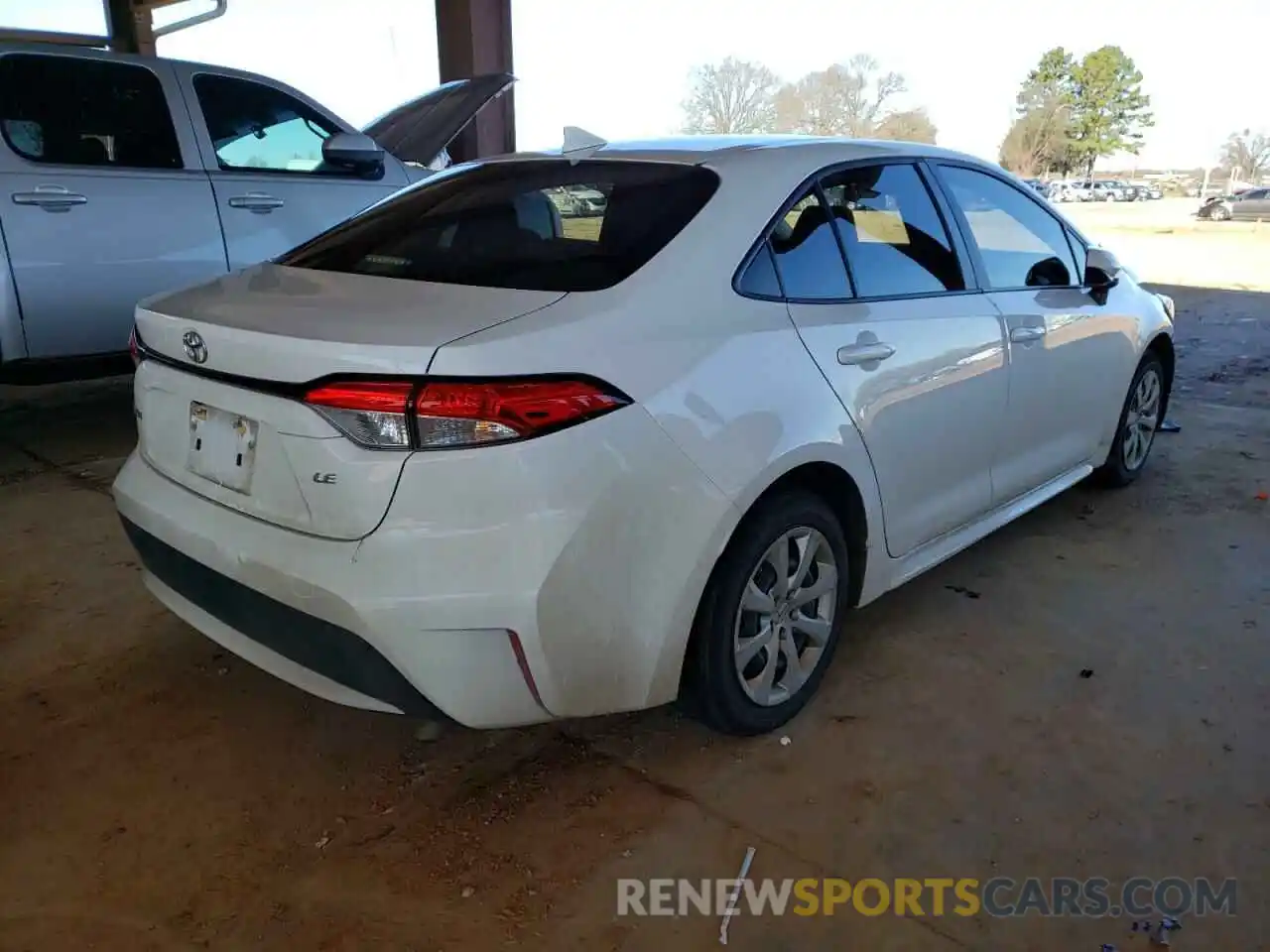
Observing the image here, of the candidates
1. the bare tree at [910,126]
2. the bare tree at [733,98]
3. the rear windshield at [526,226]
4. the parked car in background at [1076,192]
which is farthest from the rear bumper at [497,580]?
the parked car in background at [1076,192]

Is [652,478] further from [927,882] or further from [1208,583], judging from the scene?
[1208,583]

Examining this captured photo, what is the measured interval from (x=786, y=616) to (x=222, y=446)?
1406 mm

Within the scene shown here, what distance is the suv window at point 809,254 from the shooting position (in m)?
2.47

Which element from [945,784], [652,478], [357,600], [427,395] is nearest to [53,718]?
[357,600]

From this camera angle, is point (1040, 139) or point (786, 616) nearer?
point (786, 616)

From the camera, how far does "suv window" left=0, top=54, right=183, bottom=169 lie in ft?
14.2

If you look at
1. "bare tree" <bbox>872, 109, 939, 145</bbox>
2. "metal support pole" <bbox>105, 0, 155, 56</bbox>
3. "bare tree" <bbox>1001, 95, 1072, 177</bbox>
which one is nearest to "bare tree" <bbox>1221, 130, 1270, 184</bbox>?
"bare tree" <bbox>1001, 95, 1072, 177</bbox>

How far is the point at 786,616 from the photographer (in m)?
2.53

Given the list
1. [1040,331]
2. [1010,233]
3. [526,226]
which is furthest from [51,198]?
[1040,331]

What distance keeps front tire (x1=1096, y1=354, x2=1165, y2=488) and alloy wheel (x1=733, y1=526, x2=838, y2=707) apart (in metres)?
2.26

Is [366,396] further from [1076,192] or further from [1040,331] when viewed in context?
[1076,192]

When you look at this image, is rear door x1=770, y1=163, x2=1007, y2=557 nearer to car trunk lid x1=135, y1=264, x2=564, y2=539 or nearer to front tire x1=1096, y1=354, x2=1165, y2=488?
car trunk lid x1=135, y1=264, x2=564, y2=539

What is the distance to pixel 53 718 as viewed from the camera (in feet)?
8.57

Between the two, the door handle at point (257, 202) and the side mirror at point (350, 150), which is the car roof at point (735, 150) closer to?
the side mirror at point (350, 150)
